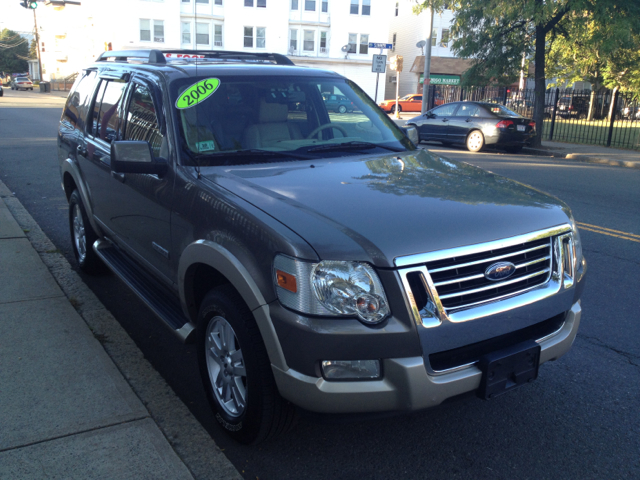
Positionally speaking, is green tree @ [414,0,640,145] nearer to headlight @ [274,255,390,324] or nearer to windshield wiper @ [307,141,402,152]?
windshield wiper @ [307,141,402,152]

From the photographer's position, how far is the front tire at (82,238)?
523 centimetres

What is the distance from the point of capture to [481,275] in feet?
8.54

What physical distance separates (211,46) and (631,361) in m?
46.2

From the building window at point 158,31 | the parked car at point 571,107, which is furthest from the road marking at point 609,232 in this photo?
the building window at point 158,31

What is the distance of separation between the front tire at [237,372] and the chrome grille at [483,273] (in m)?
Answer: 0.85

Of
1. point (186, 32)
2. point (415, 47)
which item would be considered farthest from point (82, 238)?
point (415, 47)

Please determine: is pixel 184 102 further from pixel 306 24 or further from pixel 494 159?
pixel 306 24

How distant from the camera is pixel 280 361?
250 centimetres

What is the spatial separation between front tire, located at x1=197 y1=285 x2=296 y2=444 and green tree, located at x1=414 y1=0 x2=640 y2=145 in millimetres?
16200

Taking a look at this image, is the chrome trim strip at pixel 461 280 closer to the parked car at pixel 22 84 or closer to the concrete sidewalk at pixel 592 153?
the concrete sidewalk at pixel 592 153

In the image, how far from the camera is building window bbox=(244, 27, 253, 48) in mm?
48156

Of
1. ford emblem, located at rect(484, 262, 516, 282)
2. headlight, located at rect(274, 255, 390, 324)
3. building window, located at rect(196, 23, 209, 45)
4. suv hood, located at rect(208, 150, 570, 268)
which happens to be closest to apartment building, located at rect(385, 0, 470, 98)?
building window, located at rect(196, 23, 209, 45)

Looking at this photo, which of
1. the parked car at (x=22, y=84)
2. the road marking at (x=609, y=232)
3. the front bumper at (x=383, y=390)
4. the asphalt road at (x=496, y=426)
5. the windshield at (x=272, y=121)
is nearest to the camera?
the front bumper at (x=383, y=390)

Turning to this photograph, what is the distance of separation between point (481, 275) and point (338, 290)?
666 millimetres
